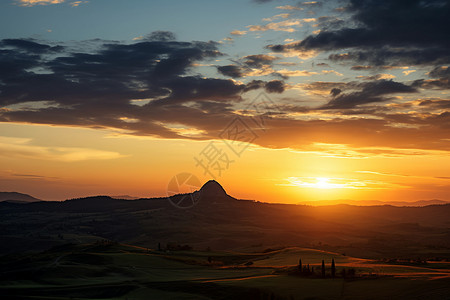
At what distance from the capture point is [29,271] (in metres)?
88.3

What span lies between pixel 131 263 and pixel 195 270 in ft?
51.2

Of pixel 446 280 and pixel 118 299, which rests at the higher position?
pixel 446 280

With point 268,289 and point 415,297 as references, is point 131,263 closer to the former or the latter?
point 268,289

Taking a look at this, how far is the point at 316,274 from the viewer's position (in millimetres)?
72188

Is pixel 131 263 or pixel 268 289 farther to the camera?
pixel 131 263

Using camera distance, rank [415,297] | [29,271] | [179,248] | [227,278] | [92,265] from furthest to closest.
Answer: [179,248] → [92,265] → [29,271] → [227,278] → [415,297]

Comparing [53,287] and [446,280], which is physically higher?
[446,280]

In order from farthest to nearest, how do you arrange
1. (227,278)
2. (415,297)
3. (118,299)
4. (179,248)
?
(179,248) → (227,278) → (118,299) → (415,297)

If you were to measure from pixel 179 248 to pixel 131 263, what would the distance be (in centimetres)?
4614

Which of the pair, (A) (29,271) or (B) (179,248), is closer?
(A) (29,271)

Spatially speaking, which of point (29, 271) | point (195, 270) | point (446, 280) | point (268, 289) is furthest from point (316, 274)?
point (29, 271)

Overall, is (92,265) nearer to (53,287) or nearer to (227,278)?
(53,287)

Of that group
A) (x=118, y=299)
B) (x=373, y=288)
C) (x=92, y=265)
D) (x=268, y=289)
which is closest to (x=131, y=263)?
(x=92, y=265)

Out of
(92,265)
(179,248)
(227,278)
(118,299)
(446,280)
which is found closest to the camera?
(446,280)
